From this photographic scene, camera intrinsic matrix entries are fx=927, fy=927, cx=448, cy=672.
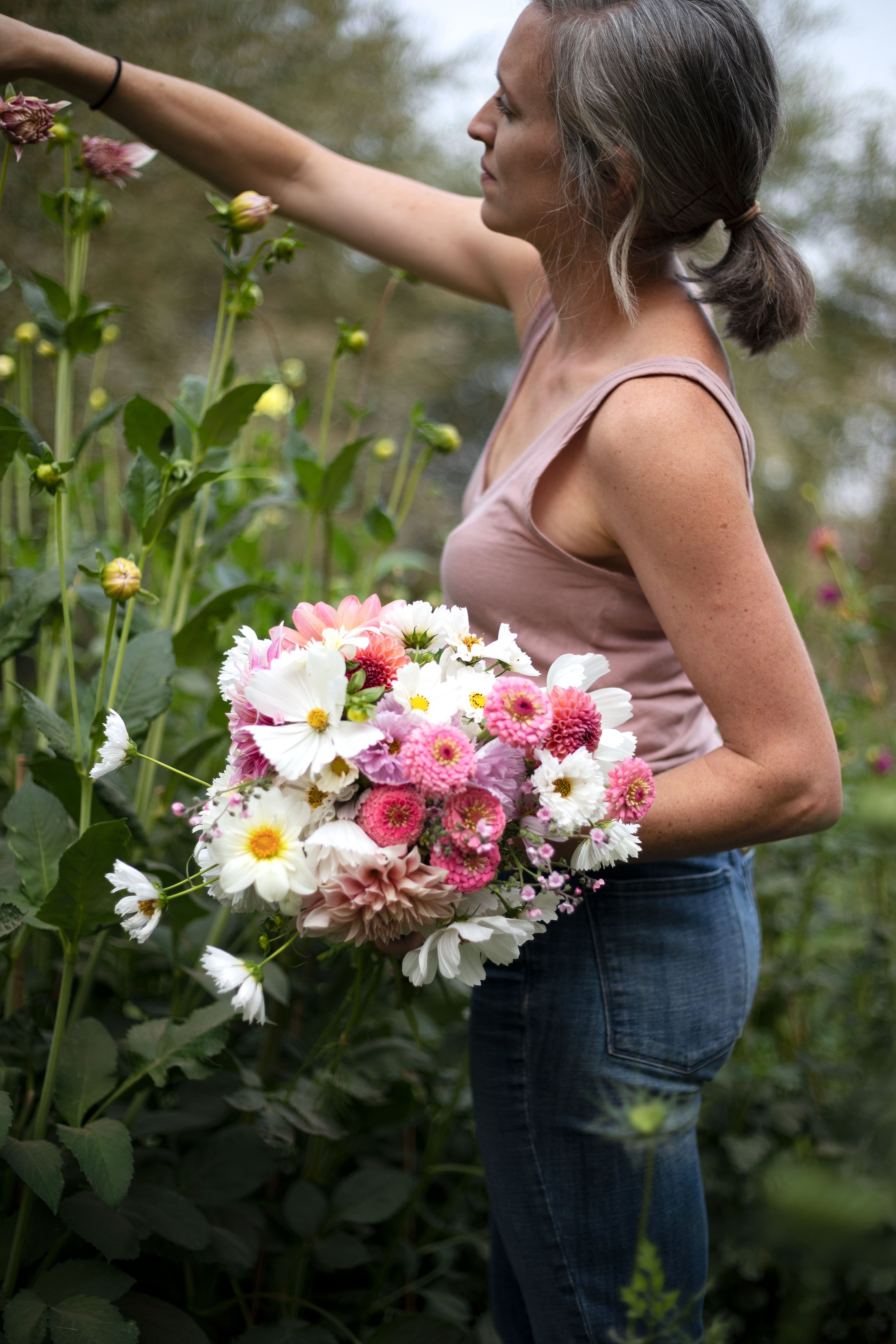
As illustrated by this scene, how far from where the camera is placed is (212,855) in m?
0.51

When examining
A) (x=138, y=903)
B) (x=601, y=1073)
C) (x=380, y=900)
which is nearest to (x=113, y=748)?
(x=138, y=903)

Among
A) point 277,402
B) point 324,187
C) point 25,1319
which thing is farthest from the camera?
point 277,402

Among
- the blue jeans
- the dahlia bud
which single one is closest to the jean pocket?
the blue jeans

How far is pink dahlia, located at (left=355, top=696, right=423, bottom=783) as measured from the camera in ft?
1.65

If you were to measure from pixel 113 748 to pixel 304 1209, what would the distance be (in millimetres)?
532

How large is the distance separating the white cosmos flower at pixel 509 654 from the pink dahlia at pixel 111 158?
53cm

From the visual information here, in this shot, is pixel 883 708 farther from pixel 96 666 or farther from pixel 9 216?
pixel 9 216

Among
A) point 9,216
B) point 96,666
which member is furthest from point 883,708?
point 9,216

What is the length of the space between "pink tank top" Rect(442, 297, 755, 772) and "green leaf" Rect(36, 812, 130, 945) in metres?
0.33

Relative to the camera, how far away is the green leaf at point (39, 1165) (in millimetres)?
600

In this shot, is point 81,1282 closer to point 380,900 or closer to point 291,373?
point 380,900

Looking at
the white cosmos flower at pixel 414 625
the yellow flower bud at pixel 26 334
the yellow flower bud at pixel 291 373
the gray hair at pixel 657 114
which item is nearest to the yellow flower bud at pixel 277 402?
the yellow flower bud at pixel 291 373

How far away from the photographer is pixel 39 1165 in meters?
0.61

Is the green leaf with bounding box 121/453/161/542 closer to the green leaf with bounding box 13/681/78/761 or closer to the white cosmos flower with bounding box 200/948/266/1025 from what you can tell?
the green leaf with bounding box 13/681/78/761
